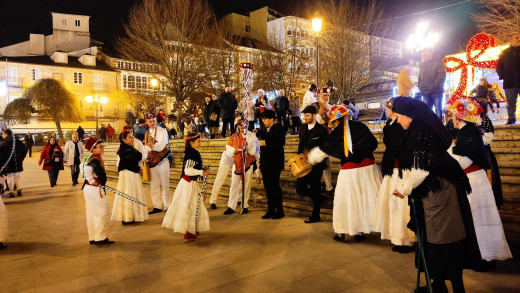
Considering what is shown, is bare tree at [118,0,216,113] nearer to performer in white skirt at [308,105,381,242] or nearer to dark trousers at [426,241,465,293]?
performer in white skirt at [308,105,381,242]

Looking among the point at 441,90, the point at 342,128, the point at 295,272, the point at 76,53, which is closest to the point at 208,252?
the point at 295,272

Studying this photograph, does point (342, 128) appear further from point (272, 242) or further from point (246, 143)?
point (246, 143)

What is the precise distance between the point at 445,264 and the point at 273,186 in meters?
4.29

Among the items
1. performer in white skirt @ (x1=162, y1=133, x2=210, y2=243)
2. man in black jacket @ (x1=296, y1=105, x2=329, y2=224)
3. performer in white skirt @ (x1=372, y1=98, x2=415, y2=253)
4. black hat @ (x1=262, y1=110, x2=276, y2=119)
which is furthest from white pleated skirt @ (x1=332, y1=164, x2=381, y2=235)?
black hat @ (x1=262, y1=110, x2=276, y2=119)

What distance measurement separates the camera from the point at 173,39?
2480cm

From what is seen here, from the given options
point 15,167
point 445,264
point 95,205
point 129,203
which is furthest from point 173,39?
point 445,264

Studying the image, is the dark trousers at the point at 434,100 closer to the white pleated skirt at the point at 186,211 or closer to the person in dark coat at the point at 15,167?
the white pleated skirt at the point at 186,211

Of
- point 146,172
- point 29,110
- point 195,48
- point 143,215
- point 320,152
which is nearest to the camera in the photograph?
point 320,152

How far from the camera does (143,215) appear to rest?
7.81 metres

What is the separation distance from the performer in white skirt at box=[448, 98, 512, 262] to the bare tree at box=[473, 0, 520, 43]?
19.4m

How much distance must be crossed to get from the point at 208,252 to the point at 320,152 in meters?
2.36

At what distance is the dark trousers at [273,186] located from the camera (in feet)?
24.8

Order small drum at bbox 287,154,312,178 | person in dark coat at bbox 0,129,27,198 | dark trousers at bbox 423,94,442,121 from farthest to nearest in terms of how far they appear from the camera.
Answer: person in dark coat at bbox 0,129,27,198
dark trousers at bbox 423,94,442,121
small drum at bbox 287,154,312,178

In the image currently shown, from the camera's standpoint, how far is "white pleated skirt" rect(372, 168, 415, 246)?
5.02m
